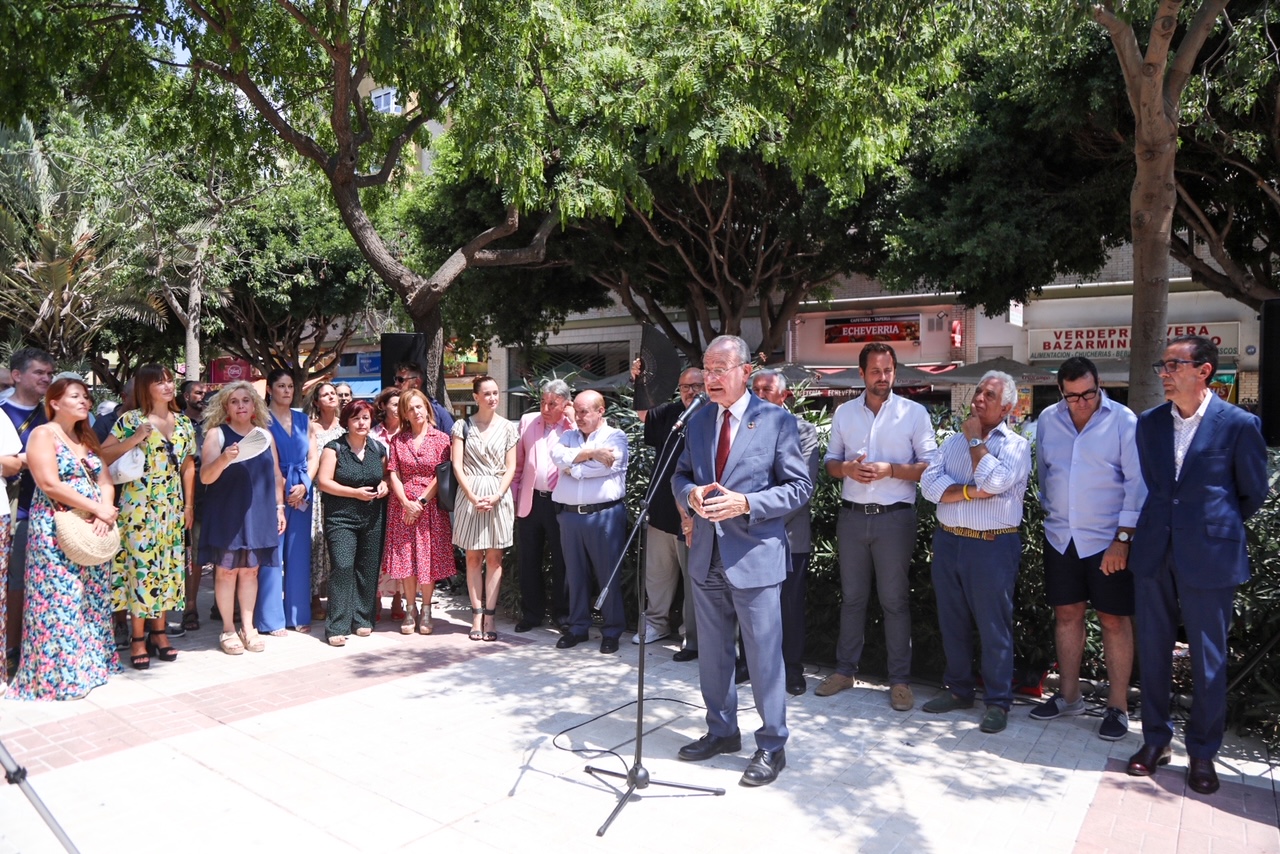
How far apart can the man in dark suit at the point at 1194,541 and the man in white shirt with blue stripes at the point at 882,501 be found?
1246 millimetres

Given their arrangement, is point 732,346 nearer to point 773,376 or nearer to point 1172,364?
point 773,376

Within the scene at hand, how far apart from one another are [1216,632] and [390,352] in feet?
23.4

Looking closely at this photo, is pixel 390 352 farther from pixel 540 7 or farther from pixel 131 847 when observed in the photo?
pixel 131 847

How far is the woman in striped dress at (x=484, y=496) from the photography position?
7000mm

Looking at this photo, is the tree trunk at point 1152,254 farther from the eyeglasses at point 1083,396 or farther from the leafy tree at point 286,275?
the leafy tree at point 286,275

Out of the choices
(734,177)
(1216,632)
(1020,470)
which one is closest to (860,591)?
→ (1020,470)

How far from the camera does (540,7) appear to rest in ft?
29.2

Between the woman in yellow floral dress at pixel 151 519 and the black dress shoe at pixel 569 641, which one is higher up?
the woman in yellow floral dress at pixel 151 519

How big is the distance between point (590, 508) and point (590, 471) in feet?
0.95

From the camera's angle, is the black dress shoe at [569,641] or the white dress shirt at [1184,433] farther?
→ the black dress shoe at [569,641]

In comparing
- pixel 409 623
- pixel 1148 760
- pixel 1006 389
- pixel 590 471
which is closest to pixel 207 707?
pixel 409 623

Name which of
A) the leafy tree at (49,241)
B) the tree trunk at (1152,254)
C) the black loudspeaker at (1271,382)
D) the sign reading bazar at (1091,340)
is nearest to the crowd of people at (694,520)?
the black loudspeaker at (1271,382)

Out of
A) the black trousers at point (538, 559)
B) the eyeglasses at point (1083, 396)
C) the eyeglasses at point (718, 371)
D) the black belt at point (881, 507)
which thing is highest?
the eyeglasses at point (718, 371)

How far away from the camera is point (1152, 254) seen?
20.8 feet
